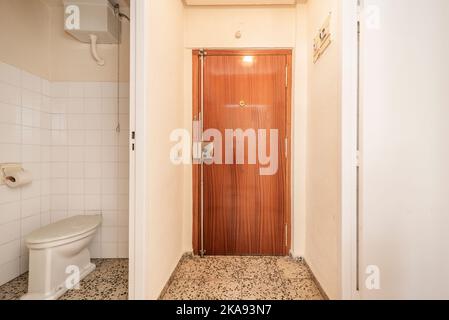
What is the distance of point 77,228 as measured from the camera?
1824mm

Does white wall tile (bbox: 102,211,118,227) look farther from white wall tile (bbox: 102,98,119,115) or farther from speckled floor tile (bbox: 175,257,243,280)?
white wall tile (bbox: 102,98,119,115)

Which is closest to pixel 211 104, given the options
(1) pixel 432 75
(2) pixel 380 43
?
(2) pixel 380 43

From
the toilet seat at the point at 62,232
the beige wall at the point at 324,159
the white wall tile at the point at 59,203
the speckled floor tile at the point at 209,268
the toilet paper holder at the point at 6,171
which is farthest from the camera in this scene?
the white wall tile at the point at 59,203

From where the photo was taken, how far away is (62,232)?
1.73 m

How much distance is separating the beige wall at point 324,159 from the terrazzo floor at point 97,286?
1379 millimetres

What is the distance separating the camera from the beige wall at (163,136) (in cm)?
146

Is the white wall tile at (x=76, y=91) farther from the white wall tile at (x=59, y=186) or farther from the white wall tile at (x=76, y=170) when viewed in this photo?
the white wall tile at (x=59, y=186)

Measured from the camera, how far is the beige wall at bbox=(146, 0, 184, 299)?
1463mm

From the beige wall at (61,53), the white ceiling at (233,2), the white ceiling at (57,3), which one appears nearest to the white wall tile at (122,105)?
the beige wall at (61,53)

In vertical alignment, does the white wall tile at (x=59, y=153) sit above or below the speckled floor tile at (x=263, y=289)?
above

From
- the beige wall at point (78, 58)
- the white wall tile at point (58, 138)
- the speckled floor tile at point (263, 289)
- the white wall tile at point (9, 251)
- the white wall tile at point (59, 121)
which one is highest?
the beige wall at point (78, 58)

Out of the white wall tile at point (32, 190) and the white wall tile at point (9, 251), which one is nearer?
the white wall tile at point (9, 251)

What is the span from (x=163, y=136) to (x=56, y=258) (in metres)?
1.12

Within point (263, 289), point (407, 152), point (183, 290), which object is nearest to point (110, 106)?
point (183, 290)
